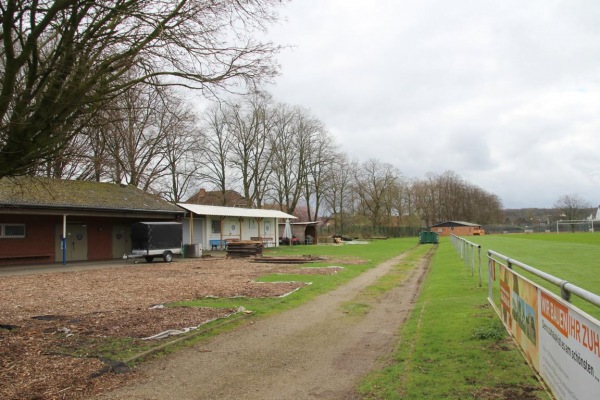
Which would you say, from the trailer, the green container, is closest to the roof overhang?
the trailer

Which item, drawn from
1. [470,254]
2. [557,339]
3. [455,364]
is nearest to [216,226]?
[470,254]

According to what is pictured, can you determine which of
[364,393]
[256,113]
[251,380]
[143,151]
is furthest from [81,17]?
[256,113]

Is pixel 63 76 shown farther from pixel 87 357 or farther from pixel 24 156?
pixel 87 357

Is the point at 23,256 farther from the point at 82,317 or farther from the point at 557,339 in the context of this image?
the point at 557,339

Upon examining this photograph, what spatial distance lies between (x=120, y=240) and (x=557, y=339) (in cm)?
3079

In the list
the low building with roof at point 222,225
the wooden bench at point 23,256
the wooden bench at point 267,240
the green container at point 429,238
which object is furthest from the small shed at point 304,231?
the wooden bench at point 23,256

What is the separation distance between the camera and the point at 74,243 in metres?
28.3

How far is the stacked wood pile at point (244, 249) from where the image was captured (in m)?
30.8

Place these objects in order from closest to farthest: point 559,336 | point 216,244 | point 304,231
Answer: point 559,336 < point 216,244 < point 304,231

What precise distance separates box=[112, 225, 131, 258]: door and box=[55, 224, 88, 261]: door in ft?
6.92

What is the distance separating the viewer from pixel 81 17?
6.35 meters

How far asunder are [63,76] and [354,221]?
3079 inches

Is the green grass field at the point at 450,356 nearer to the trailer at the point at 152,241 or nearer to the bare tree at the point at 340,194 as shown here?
the trailer at the point at 152,241

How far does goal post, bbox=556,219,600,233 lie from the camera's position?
9300 cm
